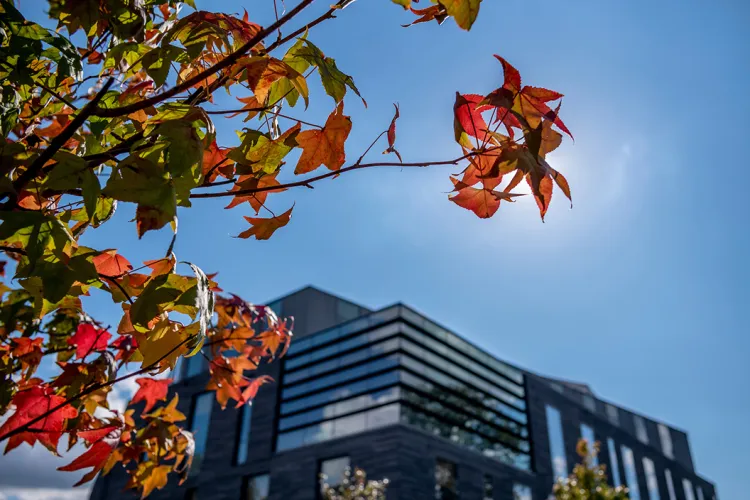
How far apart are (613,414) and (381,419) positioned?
80.5ft

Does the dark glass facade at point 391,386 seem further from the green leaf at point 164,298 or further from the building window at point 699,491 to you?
the building window at point 699,491

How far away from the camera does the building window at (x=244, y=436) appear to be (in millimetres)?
26950

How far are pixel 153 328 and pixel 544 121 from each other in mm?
837

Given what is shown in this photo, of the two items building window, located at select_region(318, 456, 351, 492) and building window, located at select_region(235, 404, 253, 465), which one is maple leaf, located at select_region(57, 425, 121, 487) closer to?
building window, located at select_region(318, 456, 351, 492)

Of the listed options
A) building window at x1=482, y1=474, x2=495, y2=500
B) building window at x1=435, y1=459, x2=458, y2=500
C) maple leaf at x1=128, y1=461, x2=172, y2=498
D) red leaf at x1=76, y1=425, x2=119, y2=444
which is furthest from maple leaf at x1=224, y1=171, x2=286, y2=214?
building window at x1=482, y1=474, x2=495, y2=500

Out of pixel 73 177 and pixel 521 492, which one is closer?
pixel 73 177

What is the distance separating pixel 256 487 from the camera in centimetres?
2616

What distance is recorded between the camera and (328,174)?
1.13m

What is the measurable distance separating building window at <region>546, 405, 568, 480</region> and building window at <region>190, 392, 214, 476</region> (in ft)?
61.7

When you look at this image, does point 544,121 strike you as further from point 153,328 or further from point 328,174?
point 153,328

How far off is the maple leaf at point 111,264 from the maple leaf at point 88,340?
71 cm

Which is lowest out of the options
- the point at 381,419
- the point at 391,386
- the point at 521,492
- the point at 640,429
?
the point at 521,492

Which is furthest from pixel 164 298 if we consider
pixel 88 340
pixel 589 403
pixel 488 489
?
pixel 589 403

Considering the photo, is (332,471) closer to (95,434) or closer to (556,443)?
(556,443)
